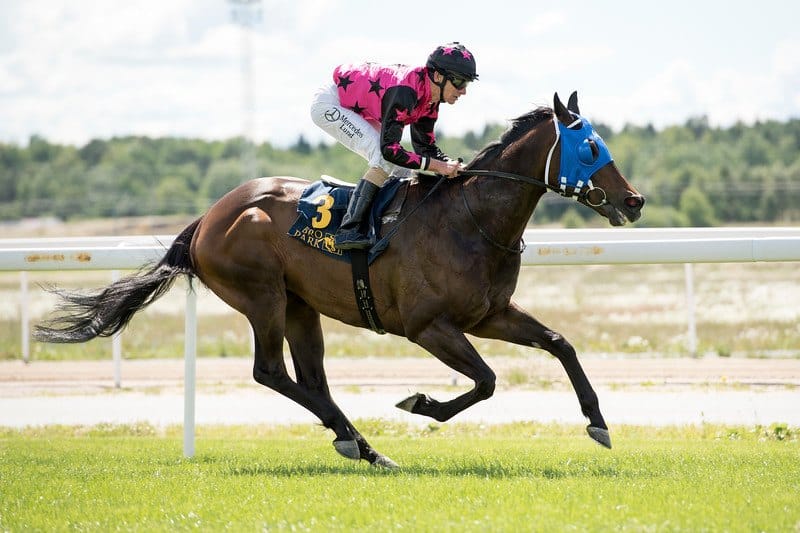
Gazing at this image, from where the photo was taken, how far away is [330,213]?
6977 millimetres

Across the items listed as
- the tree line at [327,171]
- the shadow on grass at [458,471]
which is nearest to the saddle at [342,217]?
the shadow on grass at [458,471]

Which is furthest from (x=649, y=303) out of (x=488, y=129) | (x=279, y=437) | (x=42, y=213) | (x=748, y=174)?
(x=42, y=213)

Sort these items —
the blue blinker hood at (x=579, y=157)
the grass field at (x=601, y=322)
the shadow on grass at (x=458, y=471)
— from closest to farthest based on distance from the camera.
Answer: the shadow on grass at (x=458, y=471) → the blue blinker hood at (x=579, y=157) → the grass field at (x=601, y=322)

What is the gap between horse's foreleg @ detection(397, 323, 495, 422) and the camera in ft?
21.1

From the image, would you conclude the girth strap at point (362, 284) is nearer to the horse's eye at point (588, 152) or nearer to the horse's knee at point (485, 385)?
the horse's knee at point (485, 385)

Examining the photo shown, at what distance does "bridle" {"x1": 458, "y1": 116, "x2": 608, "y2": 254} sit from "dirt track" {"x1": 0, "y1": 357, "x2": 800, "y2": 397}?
3.90m

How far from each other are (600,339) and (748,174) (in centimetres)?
5614

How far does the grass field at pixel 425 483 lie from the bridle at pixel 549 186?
4.25ft

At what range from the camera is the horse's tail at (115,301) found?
7.57 meters

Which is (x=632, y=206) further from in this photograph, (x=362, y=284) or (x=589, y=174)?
(x=362, y=284)

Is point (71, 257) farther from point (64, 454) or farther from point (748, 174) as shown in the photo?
point (748, 174)

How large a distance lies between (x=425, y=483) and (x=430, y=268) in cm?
135

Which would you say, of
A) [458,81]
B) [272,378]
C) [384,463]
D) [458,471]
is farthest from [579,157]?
[272,378]

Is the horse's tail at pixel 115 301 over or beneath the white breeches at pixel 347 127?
beneath
